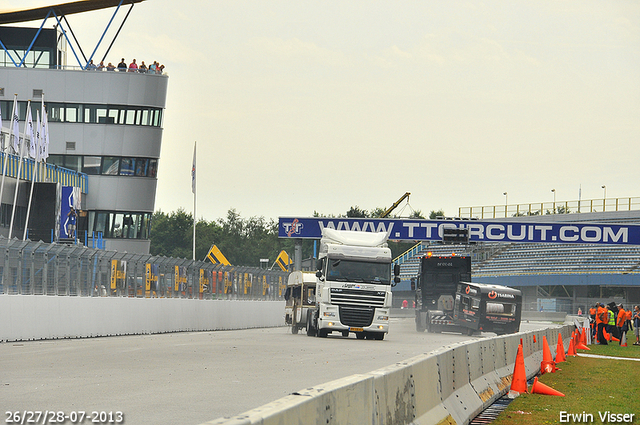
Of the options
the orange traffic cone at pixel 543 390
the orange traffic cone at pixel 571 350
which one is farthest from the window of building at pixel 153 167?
the orange traffic cone at pixel 543 390

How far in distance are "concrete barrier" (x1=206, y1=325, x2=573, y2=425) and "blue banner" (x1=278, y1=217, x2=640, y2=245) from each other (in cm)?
3928

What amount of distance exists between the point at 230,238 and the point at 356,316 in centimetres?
12202

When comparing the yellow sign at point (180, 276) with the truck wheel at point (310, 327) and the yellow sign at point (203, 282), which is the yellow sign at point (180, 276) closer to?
the yellow sign at point (203, 282)

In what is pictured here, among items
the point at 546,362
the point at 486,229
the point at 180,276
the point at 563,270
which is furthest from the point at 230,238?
the point at 546,362

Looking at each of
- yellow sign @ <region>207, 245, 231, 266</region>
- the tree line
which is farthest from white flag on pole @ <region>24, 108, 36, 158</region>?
the tree line

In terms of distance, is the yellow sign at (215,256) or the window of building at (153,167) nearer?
the yellow sign at (215,256)

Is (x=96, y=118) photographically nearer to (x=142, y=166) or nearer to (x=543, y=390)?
(x=142, y=166)

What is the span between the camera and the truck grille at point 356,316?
29766 millimetres

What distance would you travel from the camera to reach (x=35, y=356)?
58.6ft

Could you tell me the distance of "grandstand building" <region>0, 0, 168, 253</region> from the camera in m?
62.9

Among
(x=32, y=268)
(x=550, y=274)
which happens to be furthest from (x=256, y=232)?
(x=32, y=268)

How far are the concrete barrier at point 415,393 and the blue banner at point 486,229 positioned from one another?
39277mm

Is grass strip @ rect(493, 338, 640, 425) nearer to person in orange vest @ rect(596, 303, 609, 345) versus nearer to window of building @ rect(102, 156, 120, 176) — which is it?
person in orange vest @ rect(596, 303, 609, 345)

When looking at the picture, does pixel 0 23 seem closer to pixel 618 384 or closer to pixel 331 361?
pixel 331 361
